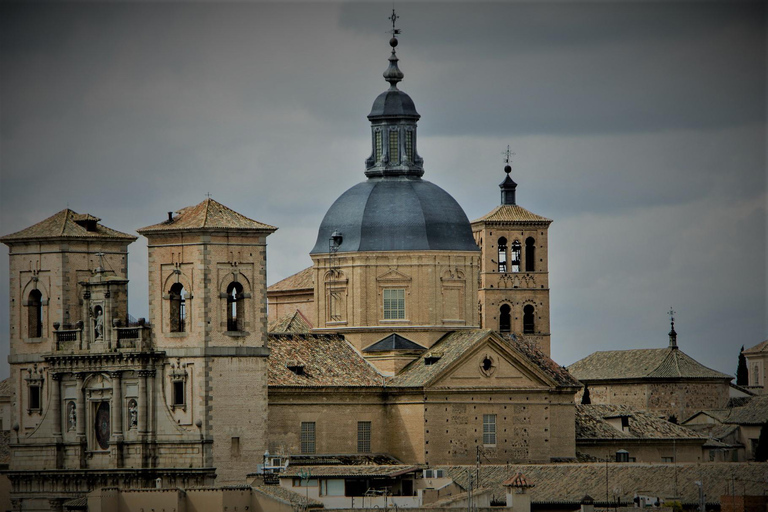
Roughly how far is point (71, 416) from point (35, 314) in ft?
16.1

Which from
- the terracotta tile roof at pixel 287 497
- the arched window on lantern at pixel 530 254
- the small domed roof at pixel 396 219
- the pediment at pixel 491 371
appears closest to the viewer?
the terracotta tile roof at pixel 287 497

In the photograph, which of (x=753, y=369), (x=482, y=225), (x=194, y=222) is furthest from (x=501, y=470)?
(x=753, y=369)

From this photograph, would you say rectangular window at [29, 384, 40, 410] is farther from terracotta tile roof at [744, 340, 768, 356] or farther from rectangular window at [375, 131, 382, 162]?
terracotta tile roof at [744, 340, 768, 356]

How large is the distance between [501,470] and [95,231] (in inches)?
756

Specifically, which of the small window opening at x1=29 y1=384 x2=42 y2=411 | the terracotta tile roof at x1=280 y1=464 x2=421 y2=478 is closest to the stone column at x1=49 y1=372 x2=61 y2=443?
the small window opening at x1=29 y1=384 x2=42 y2=411

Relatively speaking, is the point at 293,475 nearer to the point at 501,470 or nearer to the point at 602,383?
the point at 501,470

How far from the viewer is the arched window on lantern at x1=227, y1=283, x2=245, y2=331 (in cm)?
8744

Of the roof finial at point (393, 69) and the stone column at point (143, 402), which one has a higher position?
the roof finial at point (393, 69)

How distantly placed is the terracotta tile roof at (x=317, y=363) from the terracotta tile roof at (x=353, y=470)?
5.06 metres

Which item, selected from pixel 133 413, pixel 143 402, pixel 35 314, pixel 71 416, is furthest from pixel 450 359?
pixel 35 314

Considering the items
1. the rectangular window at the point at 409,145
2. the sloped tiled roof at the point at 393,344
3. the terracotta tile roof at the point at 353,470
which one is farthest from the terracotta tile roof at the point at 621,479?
the rectangular window at the point at 409,145

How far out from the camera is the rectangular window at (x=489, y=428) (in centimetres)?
9281

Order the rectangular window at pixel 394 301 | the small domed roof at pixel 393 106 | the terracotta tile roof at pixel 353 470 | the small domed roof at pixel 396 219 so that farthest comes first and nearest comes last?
the small domed roof at pixel 393 106
the rectangular window at pixel 394 301
the small domed roof at pixel 396 219
the terracotta tile roof at pixel 353 470

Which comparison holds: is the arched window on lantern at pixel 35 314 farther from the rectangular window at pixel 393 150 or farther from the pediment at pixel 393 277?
the rectangular window at pixel 393 150
